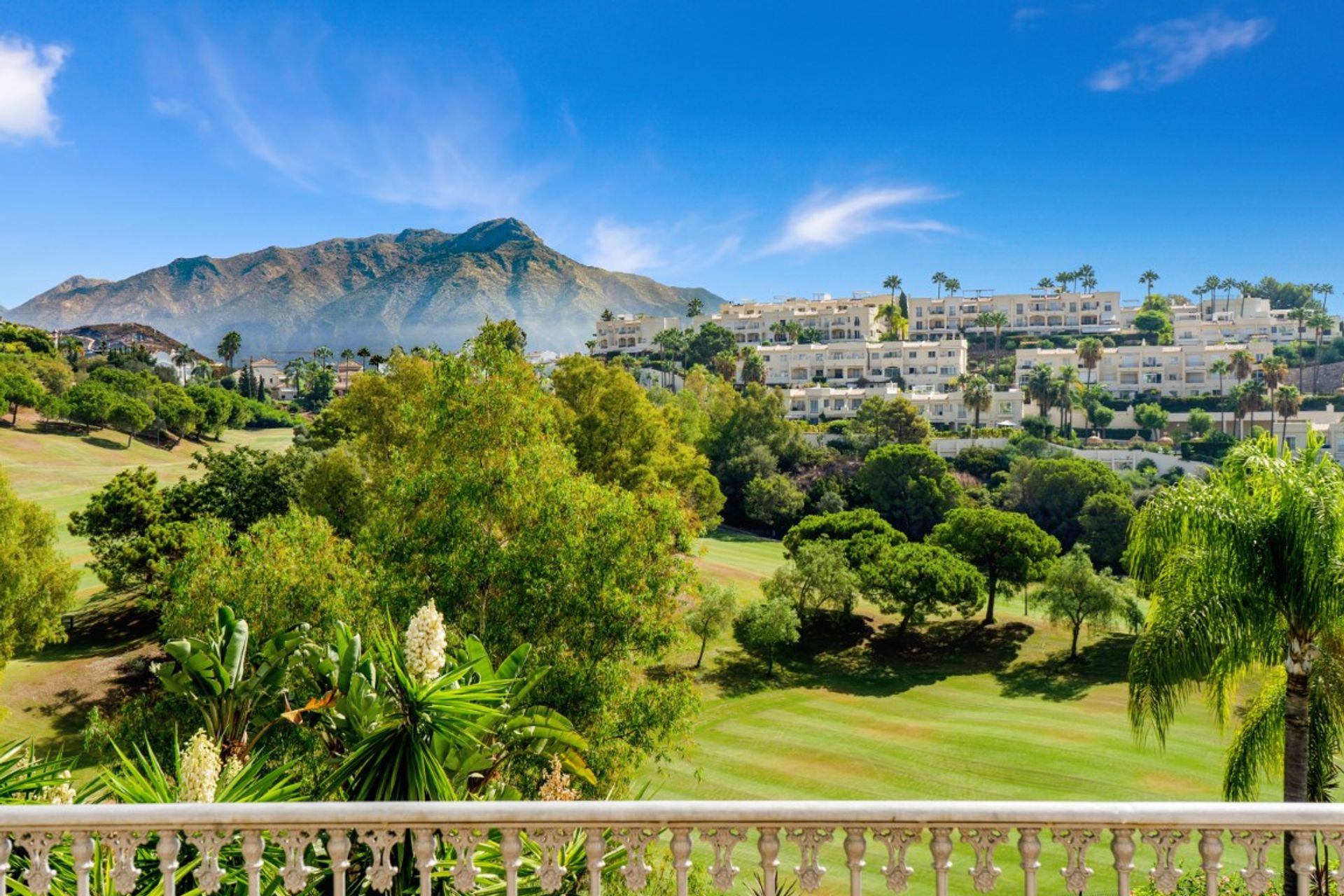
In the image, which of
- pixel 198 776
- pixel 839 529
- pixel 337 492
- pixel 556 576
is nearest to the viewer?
pixel 198 776

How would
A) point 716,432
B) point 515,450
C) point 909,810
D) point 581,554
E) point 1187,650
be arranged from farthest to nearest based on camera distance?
point 716,432, point 515,450, point 581,554, point 1187,650, point 909,810

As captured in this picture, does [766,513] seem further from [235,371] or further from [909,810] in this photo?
[235,371]

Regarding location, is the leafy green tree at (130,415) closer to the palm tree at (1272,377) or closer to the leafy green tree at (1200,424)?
the leafy green tree at (1200,424)

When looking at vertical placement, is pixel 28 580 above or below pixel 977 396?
below

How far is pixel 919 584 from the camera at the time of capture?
40188 millimetres

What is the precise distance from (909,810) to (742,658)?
3394 centimetres

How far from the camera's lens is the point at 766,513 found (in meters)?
65.4

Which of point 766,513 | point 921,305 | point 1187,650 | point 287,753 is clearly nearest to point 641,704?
point 287,753

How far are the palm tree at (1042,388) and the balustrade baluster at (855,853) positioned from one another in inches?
3964

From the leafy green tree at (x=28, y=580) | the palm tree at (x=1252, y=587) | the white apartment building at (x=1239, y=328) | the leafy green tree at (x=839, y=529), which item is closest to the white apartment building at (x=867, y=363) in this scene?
the white apartment building at (x=1239, y=328)

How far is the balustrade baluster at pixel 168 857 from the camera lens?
14.9 ft

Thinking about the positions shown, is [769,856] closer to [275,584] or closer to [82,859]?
[82,859]

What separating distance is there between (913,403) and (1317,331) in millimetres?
80291

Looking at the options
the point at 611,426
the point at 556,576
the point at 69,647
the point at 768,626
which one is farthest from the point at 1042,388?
the point at 556,576
